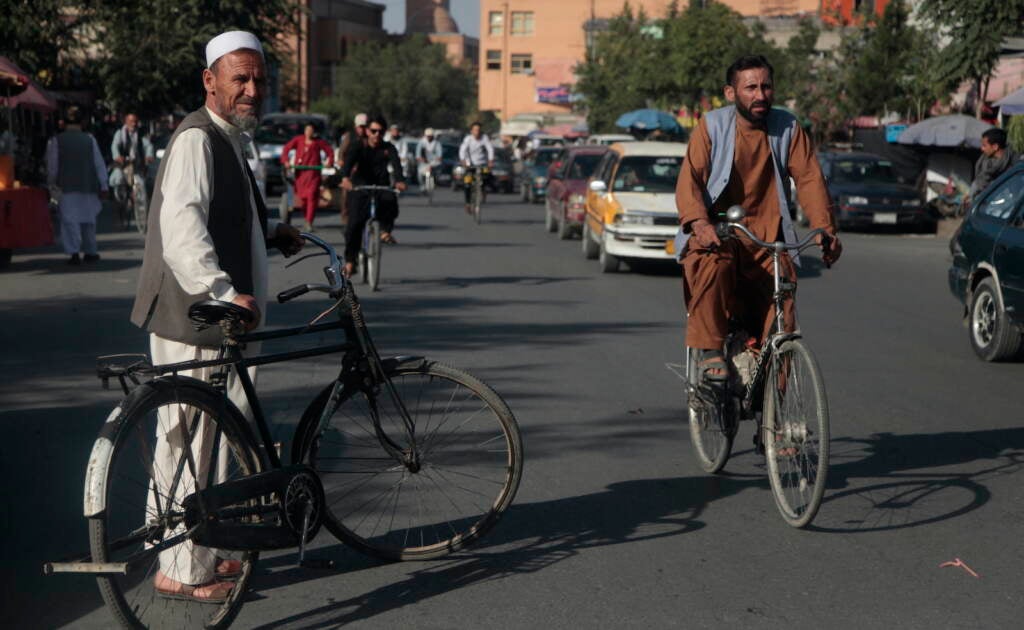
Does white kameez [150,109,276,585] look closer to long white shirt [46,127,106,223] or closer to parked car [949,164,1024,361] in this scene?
parked car [949,164,1024,361]

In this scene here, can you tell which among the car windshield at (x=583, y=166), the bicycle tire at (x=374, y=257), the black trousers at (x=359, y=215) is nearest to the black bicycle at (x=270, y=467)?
the bicycle tire at (x=374, y=257)

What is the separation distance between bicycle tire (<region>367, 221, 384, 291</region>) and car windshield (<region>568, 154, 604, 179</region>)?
35.2ft

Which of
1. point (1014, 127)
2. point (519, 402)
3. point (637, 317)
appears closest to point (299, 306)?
point (637, 317)

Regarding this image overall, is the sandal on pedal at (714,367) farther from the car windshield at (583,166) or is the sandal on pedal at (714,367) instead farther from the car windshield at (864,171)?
the car windshield at (864,171)

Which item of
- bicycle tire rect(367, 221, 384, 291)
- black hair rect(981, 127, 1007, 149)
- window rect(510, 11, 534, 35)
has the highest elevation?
window rect(510, 11, 534, 35)

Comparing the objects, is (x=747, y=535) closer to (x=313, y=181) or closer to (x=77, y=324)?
(x=77, y=324)

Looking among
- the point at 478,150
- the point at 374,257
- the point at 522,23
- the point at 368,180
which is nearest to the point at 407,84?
the point at 522,23

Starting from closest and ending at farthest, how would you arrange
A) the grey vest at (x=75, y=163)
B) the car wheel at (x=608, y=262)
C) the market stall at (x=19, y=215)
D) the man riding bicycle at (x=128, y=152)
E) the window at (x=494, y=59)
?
the market stall at (x=19, y=215)
the grey vest at (x=75, y=163)
the car wheel at (x=608, y=262)
the man riding bicycle at (x=128, y=152)
the window at (x=494, y=59)

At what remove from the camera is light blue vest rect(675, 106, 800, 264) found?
21.1 feet

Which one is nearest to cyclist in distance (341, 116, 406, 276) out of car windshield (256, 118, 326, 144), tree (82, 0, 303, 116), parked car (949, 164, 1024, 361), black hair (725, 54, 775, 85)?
parked car (949, 164, 1024, 361)

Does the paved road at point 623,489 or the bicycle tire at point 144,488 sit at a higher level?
the bicycle tire at point 144,488

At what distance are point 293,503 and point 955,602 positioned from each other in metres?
2.28

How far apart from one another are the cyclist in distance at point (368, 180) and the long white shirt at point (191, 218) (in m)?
10.8

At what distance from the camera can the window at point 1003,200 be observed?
11258 millimetres
